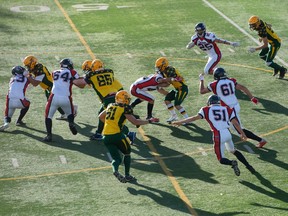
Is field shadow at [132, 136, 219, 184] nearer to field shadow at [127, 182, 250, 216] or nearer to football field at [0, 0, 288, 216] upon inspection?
football field at [0, 0, 288, 216]

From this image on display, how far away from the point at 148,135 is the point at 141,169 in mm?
2183

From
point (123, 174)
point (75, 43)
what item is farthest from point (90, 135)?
point (75, 43)

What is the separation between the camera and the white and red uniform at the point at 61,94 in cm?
1897

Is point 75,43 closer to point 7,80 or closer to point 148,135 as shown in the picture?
point 7,80

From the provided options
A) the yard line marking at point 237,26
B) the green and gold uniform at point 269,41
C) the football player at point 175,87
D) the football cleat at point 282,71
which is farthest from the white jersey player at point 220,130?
the yard line marking at point 237,26

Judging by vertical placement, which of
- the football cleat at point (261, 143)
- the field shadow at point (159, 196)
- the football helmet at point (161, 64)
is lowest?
the field shadow at point (159, 196)

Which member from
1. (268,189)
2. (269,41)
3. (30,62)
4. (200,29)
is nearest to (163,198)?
(268,189)

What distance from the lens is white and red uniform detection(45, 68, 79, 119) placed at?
18969mm

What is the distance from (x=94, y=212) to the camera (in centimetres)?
1503

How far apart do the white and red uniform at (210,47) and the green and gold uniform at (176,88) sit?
292cm

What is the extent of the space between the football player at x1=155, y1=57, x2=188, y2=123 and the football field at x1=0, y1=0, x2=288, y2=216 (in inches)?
17.5

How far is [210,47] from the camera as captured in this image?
22.7 m

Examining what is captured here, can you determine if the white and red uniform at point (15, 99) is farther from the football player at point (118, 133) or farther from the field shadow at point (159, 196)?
the field shadow at point (159, 196)

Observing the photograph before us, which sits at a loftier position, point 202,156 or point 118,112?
point 118,112
